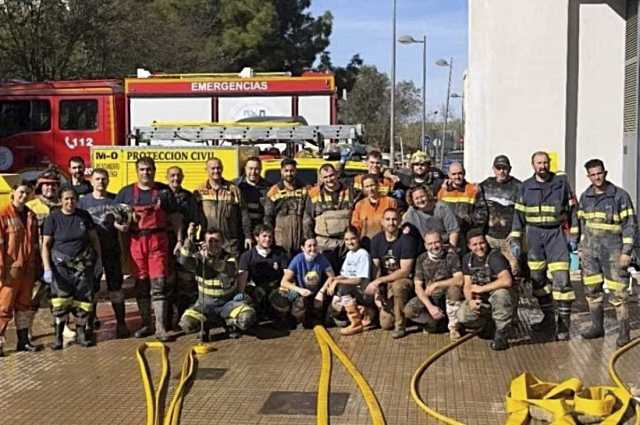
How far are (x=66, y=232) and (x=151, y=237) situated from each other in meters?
0.80

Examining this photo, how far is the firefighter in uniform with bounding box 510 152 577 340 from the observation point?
28.4 feet

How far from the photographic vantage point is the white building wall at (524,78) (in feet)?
41.6

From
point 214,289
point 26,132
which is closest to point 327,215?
point 214,289

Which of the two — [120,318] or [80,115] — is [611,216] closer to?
[120,318]

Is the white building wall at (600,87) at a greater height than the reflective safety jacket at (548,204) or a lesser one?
greater

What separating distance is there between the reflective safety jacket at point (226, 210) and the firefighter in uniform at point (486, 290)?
2288 millimetres

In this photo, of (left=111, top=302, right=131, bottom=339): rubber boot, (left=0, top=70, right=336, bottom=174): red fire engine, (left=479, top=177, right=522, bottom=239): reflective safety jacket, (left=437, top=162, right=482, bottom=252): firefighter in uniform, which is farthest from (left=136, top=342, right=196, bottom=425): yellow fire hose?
(left=0, top=70, right=336, bottom=174): red fire engine

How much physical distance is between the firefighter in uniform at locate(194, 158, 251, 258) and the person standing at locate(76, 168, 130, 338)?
0.89 metres

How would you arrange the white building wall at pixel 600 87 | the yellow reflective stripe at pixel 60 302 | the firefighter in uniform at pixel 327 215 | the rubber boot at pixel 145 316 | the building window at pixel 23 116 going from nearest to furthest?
the yellow reflective stripe at pixel 60 302 < the rubber boot at pixel 145 316 < the firefighter in uniform at pixel 327 215 < the white building wall at pixel 600 87 < the building window at pixel 23 116

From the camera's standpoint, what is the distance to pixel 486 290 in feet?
27.4

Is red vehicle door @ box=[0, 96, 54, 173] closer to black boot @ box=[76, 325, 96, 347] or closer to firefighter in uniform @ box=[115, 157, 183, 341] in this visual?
firefighter in uniform @ box=[115, 157, 183, 341]

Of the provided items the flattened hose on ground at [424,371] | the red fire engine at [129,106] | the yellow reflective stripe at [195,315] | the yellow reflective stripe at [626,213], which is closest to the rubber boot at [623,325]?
the yellow reflective stripe at [626,213]

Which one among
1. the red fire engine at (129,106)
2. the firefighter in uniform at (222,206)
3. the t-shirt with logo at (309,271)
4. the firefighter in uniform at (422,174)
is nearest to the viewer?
the t-shirt with logo at (309,271)

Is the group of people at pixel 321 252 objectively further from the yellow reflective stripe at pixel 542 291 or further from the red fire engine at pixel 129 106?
the red fire engine at pixel 129 106
